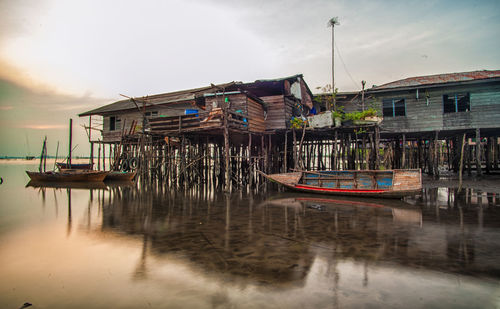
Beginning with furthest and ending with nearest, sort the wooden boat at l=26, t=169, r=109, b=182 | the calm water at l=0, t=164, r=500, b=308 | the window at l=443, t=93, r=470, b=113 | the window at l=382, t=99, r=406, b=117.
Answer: the wooden boat at l=26, t=169, r=109, b=182 < the window at l=382, t=99, r=406, b=117 < the window at l=443, t=93, r=470, b=113 < the calm water at l=0, t=164, r=500, b=308

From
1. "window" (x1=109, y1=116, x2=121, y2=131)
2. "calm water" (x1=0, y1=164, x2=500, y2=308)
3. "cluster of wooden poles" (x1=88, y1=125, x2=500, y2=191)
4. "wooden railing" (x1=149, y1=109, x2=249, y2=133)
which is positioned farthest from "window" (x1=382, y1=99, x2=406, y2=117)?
"window" (x1=109, y1=116, x2=121, y2=131)

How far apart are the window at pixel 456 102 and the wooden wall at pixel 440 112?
0.31 metres

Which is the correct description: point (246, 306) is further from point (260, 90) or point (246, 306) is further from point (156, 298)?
point (260, 90)

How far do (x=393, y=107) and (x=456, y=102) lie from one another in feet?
11.9

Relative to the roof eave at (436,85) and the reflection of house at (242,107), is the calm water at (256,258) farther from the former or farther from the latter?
the roof eave at (436,85)

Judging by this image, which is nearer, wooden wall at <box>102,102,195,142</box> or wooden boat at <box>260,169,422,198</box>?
wooden boat at <box>260,169,422,198</box>

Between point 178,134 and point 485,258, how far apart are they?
15631 millimetres

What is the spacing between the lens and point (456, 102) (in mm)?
18328

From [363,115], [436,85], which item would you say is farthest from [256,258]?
[436,85]

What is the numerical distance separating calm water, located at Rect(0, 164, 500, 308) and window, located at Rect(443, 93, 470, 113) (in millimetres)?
10618

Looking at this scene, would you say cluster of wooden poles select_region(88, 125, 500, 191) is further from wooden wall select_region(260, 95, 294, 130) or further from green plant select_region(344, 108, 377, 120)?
green plant select_region(344, 108, 377, 120)

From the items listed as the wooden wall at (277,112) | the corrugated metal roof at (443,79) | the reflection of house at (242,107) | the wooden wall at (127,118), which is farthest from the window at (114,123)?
the corrugated metal roof at (443,79)

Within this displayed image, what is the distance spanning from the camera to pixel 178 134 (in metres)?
17.8

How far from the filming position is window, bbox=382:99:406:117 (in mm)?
19562
